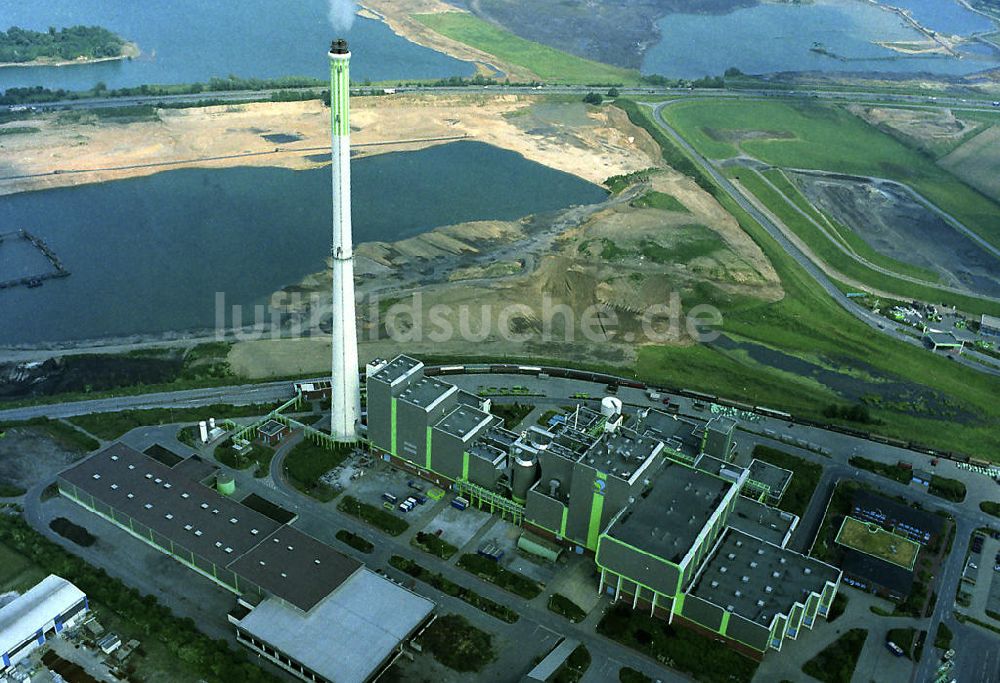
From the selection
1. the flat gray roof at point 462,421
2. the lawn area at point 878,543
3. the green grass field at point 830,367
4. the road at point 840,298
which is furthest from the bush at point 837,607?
the road at point 840,298

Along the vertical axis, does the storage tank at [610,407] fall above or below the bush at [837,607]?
above

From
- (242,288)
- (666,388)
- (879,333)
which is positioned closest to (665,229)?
(879,333)

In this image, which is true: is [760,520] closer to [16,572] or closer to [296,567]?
→ [296,567]

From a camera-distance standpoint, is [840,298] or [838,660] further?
[840,298]

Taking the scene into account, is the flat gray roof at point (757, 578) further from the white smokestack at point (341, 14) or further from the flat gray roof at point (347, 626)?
the white smokestack at point (341, 14)

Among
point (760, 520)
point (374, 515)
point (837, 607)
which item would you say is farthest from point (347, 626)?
point (837, 607)

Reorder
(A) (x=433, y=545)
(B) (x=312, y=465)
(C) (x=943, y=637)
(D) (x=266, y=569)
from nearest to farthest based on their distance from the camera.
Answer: (D) (x=266, y=569) < (C) (x=943, y=637) < (A) (x=433, y=545) < (B) (x=312, y=465)

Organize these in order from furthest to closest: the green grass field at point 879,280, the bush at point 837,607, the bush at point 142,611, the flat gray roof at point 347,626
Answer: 1. the green grass field at point 879,280
2. the bush at point 837,607
3. the bush at point 142,611
4. the flat gray roof at point 347,626
